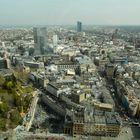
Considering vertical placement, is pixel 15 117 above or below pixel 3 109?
below

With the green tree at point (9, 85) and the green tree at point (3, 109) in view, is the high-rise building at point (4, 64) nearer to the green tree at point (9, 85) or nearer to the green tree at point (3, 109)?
the green tree at point (9, 85)

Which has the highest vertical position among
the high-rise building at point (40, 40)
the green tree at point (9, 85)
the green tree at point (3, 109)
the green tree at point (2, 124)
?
the high-rise building at point (40, 40)

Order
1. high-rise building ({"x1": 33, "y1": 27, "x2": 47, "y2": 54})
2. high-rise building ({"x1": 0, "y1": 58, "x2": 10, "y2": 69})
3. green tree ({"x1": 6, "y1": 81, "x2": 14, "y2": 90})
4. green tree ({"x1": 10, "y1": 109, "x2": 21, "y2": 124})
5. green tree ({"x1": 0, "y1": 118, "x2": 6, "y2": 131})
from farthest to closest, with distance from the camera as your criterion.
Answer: high-rise building ({"x1": 33, "y1": 27, "x2": 47, "y2": 54}), high-rise building ({"x1": 0, "y1": 58, "x2": 10, "y2": 69}), green tree ({"x1": 6, "y1": 81, "x2": 14, "y2": 90}), green tree ({"x1": 10, "y1": 109, "x2": 21, "y2": 124}), green tree ({"x1": 0, "y1": 118, "x2": 6, "y2": 131})

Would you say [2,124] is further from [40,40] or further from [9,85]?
[40,40]

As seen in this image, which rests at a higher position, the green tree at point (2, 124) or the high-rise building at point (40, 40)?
the high-rise building at point (40, 40)

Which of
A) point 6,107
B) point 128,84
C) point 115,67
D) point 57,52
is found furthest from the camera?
point 57,52

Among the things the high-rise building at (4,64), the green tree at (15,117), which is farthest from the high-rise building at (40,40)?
the green tree at (15,117)

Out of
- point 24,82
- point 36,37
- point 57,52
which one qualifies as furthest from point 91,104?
point 36,37

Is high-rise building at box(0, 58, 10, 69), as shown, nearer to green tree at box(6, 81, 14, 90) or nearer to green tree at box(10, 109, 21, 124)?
green tree at box(6, 81, 14, 90)

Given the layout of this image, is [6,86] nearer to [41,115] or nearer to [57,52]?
[41,115]

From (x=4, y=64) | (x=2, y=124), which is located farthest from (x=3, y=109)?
(x=4, y=64)

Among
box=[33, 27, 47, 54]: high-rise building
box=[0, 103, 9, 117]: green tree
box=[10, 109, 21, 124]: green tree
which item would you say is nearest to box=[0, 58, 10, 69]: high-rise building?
box=[33, 27, 47, 54]: high-rise building
